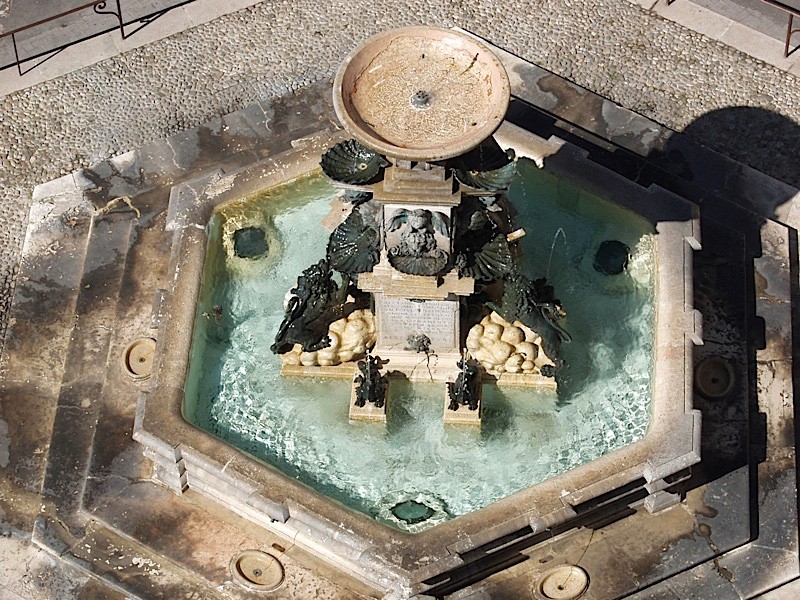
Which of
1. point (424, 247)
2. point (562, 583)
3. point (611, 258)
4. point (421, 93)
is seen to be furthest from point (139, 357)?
point (611, 258)

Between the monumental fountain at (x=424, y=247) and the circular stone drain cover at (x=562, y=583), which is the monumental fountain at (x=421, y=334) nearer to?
the monumental fountain at (x=424, y=247)

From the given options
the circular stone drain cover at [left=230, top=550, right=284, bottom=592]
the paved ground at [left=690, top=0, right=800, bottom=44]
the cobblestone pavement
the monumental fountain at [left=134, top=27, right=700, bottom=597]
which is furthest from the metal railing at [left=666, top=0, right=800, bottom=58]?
the circular stone drain cover at [left=230, top=550, right=284, bottom=592]

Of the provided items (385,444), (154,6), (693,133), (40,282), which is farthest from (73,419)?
(693,133)

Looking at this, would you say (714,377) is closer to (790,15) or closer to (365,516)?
(365,516)

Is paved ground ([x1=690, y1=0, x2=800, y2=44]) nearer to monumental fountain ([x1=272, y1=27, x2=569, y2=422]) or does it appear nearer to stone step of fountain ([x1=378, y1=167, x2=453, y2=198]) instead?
monumental fountain ([x1=272, y1=27, x2=569, y2=422])

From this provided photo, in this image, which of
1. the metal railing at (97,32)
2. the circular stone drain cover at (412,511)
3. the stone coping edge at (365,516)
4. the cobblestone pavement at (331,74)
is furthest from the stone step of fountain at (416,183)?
the metal railing at (97,32)

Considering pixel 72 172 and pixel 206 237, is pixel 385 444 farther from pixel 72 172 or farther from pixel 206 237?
pixel 72 172
